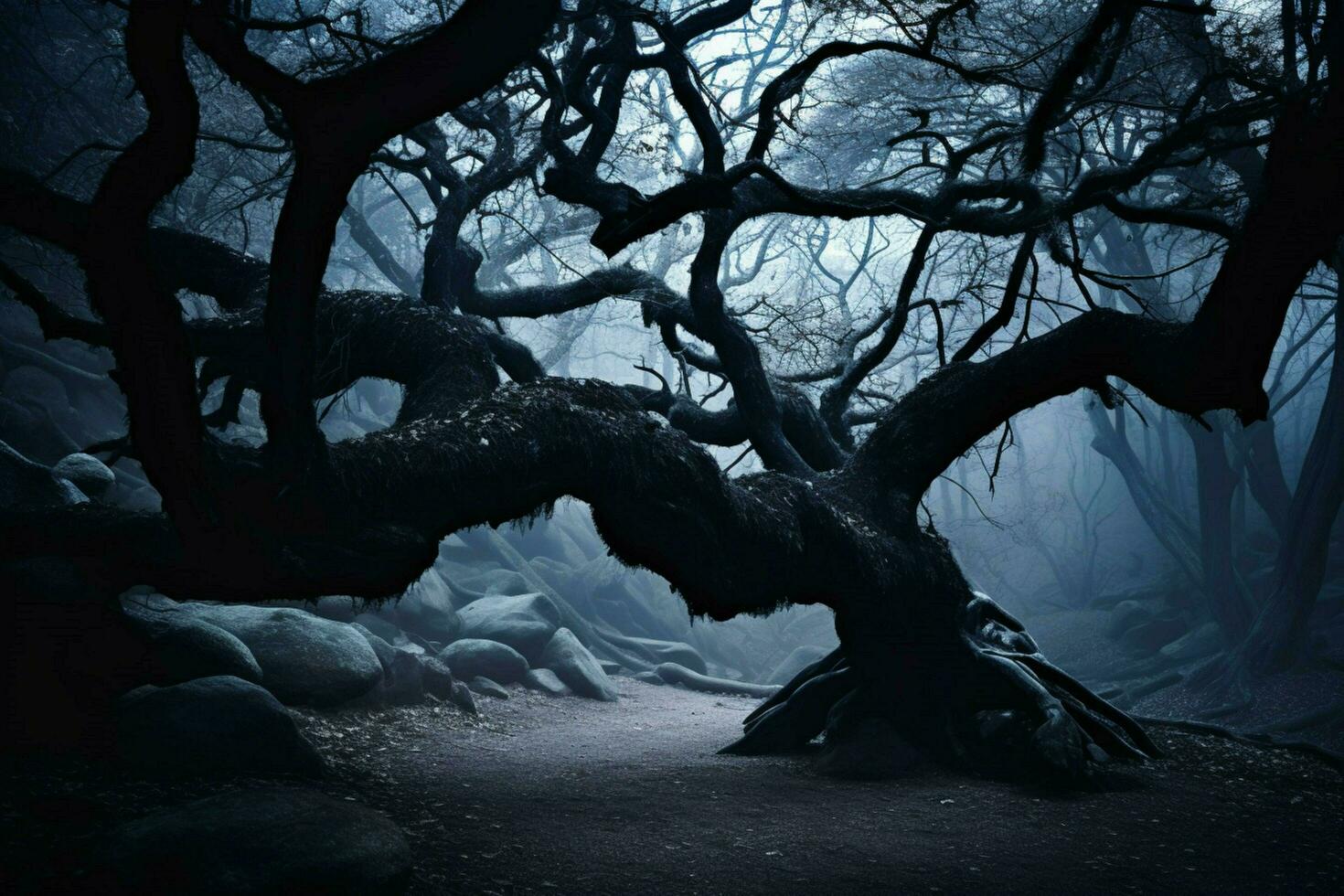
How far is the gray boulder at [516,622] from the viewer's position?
44.1 ft

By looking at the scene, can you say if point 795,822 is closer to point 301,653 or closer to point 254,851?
point 254,851

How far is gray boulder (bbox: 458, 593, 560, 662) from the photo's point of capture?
13.4 m

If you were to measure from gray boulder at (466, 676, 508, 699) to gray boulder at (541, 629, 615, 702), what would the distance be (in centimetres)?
144

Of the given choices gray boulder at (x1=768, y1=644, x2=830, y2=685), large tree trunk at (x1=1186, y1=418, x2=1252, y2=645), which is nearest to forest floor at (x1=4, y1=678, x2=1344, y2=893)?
large tree trunk at (x1=1186, y1=418, x2=1252, y2=645)

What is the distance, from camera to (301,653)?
25.0 feet

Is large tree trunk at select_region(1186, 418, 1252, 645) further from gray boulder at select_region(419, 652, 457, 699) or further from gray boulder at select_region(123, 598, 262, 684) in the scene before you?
gray boulder at select_region(123, 598, 262, 684)

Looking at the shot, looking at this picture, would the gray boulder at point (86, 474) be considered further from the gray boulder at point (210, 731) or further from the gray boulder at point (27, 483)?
the gray boulder at point (210, 731)

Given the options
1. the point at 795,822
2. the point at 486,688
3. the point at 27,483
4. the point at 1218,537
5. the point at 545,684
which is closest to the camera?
the point at 795,822

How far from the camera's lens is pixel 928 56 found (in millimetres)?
4344

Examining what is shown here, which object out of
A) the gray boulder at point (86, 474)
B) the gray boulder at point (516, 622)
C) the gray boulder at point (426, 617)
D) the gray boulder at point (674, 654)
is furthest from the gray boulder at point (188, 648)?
the gray boulder at point (674, 654)

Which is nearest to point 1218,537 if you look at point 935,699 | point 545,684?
point 935,699

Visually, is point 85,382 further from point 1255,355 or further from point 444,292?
point 1255,355

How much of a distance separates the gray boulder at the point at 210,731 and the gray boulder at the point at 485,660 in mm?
6485

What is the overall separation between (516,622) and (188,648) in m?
8.06
